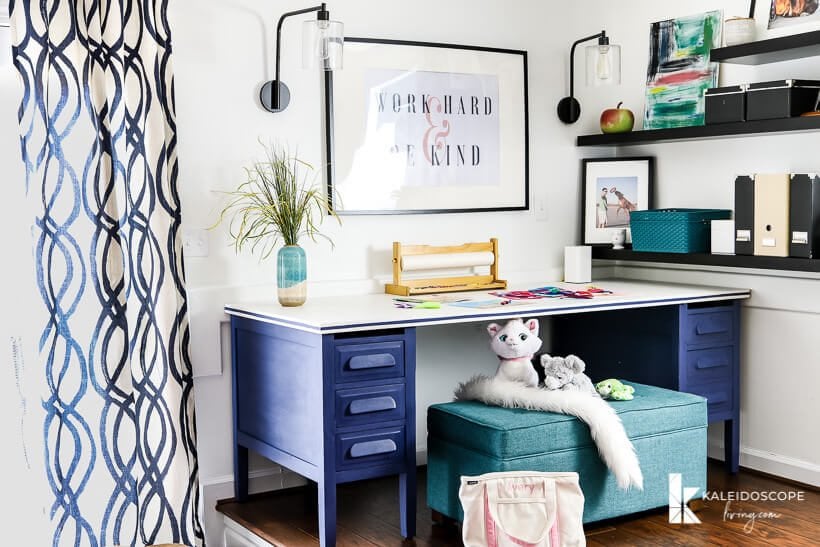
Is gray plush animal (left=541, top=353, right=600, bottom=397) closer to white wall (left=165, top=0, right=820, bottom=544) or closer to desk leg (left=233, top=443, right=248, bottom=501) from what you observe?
white wall (left=165, top=0, right=820, bottom=544)

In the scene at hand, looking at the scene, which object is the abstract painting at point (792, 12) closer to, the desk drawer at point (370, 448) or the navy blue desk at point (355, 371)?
the navy blue desk at point (355, 371)

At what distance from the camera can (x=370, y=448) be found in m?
2.99

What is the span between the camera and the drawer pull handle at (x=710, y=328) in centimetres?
368

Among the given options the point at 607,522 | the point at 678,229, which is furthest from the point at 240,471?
the point at 678,229

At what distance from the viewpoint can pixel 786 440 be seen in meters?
3.70

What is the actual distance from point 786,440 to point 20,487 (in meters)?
2.69

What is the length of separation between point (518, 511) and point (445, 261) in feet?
4.08

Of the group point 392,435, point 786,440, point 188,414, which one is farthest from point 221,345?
point 786,440

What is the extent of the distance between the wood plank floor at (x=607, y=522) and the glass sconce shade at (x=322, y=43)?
152 cm

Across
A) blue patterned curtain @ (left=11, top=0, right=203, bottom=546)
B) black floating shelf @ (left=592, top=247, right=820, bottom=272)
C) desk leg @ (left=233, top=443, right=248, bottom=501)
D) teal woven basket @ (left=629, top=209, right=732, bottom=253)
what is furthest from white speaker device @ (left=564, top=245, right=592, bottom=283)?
blue patterned curtain @ (left=11, top=0, right=203, bottom=546)

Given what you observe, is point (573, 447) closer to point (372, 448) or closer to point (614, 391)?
point (614, 391)

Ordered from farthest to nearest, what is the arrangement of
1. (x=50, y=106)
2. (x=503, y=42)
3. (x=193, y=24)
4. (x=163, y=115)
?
1. (x=503, y=42)
2. (x=193, y=24)
3. (x=163, y=115)
4. (x=50, y=106)

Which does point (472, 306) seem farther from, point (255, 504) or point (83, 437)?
point (83, 437)

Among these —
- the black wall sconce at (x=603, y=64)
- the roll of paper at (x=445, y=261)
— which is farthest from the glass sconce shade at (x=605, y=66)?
the roll of paper at (x=445, y=261)
